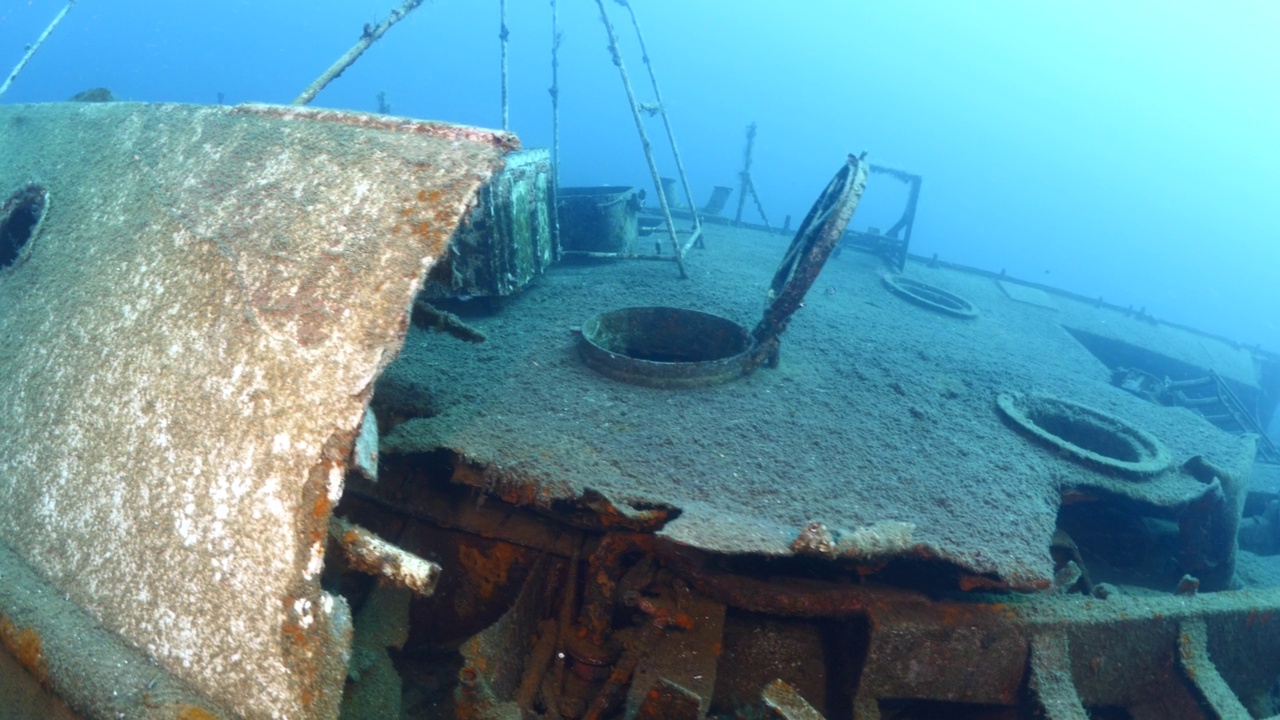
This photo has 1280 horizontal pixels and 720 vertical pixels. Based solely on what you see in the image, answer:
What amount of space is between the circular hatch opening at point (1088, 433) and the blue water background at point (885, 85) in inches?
3268

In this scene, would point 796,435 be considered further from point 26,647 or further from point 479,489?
point 26,647

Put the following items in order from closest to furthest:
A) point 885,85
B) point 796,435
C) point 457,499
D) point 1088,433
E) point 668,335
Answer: point 457,499
point 796,435
point 1088,433
point 668,335
point 885,85

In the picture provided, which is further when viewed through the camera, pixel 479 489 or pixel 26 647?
pixel 479 489

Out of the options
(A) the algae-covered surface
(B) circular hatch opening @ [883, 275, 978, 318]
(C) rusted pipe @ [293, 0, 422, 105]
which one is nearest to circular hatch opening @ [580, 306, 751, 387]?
(A) the algae-covered surface

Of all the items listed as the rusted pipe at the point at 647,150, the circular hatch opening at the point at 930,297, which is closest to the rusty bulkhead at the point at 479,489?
the rusted pipe at the point at 647,150

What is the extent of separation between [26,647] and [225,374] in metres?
0.84

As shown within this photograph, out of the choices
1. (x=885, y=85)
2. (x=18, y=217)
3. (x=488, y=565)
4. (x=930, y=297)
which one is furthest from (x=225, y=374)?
(x=885, y=85)

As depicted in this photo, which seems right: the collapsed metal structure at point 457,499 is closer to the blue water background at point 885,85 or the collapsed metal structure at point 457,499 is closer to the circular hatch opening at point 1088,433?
the circular hatch opening at point 1088,433

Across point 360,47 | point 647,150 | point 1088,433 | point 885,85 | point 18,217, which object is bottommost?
point 1088,433

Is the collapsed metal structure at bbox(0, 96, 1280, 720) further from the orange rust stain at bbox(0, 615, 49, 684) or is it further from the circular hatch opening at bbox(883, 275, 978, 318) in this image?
the circular hatch opening at bbox(883, 275, 978, 318)

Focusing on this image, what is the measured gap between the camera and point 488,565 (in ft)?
8.52

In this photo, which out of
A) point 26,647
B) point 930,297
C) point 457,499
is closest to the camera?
point 26,647

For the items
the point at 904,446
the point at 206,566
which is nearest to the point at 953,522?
the point at 904,446

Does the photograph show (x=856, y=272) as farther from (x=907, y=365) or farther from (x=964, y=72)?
(x=964, y=72)
